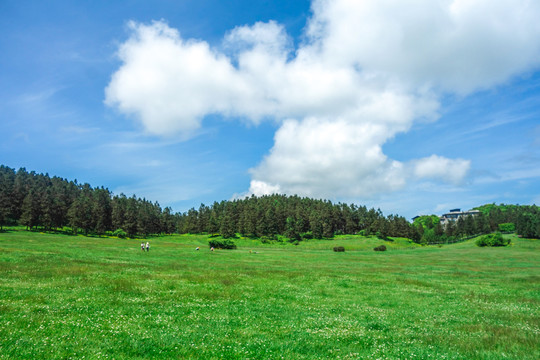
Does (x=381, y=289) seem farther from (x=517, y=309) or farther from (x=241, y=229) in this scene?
(x=241, y=229)

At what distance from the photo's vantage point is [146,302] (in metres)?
17.2


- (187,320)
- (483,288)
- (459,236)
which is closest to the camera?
(187,320)

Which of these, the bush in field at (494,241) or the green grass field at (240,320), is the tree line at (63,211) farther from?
the bush in field at (494,241)

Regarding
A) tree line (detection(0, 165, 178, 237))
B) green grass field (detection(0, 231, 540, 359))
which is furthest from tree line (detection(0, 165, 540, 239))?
green grass field (detection(0, 231, 540, 359))

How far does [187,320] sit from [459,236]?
8978 inches

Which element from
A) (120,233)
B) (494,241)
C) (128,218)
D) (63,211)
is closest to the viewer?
(494,241)

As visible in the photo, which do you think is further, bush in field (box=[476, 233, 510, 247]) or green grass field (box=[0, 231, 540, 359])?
bush in field (box=[476, 233, 510, 247])

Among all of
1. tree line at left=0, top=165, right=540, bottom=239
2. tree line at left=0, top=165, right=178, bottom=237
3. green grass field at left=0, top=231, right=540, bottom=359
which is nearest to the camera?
green grass field at left=0, top=231, right=540, bottom=359

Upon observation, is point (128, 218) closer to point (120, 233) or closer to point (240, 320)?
point (120, 233)

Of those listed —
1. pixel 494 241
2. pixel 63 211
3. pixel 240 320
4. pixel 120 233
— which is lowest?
pixel 120 233

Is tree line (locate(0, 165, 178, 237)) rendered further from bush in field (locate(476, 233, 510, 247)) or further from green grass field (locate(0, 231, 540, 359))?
bush in field (locate(476, 233, 510, 247))

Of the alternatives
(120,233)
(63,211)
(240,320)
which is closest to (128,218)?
(120,233)

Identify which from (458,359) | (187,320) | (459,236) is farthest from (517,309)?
(459,236)

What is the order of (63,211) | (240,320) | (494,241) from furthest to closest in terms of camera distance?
(63,211) < (494,241) < (240,320)
